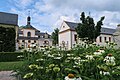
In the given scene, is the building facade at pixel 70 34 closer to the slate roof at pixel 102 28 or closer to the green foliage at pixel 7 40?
the slate roof at pixel 102 28

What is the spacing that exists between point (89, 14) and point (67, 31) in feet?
36.5

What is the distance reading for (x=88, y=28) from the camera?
85.7 ft

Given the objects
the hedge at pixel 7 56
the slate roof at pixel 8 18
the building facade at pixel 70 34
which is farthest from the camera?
the building facade at pixel 70 34

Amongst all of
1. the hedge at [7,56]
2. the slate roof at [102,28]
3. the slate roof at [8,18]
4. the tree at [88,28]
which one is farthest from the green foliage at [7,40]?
the slate roof at [102,28]

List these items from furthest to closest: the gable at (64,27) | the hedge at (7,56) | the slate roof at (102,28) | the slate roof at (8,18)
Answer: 1. the gable at (64,27)
2. the slate roof at (102,28)
3. the slate roof at (8,18)
4. the hedge at (7,56)

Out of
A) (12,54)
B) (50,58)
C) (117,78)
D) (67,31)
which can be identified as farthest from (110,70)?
(67,31)

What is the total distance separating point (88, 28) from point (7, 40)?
11.6m

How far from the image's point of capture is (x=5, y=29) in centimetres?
2306

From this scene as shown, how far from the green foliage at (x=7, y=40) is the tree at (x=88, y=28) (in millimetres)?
9424

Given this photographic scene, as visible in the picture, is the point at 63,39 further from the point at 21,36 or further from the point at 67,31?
the point at 21,36

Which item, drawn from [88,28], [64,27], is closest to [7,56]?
[88,28]

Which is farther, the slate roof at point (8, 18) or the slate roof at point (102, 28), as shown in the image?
the slate roof at point (102, 28)

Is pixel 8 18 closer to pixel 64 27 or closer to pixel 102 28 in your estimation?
pixel 64 27

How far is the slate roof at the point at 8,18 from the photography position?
30.7m
